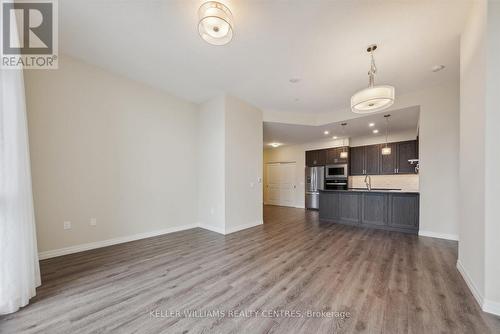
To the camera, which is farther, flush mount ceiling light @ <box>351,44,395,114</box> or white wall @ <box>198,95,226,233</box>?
white wall @ <box>198,95,226,233</box>

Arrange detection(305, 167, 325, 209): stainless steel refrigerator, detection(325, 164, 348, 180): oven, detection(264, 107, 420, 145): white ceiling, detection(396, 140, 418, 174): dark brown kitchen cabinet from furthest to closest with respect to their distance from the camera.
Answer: detection(305, 167, 325, 209): stainless steel refrigerator → detection(325, 164, 348, 180): oven → detection(396, 140, 418, 174): dark brown kitchen cabinet → detection(264, 107, 420, 145): white ceiling

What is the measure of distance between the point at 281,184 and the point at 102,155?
6966 millimetres

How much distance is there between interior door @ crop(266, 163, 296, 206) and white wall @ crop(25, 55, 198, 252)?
513 centimetres

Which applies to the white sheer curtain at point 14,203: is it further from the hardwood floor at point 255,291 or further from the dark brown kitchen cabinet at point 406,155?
the dark brown kitchen cabinet at point 406,155

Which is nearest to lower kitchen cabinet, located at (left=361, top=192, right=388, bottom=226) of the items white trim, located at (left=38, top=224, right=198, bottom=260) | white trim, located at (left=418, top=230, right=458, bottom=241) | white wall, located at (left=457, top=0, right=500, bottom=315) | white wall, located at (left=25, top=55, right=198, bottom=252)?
white trim, located at (left=418, top=230, right=458, bottom=241)

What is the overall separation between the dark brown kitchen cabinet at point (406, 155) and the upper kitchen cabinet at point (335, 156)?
Answer: 5.07 feet

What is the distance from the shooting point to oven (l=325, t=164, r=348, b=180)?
707cm

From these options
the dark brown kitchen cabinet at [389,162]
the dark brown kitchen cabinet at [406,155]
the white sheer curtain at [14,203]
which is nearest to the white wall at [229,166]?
the white sheer curtain at [14,203]

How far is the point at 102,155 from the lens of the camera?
3.35 meters

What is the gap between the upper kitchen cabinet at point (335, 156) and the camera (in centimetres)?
713

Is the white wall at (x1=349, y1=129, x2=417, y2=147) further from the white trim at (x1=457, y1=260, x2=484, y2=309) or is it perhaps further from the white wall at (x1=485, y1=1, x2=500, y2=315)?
the white wall at (x1=485, y1=1, x2=500, y2=315)

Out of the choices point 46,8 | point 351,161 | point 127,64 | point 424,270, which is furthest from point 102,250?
point 351,161

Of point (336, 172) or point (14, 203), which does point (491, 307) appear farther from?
point (336, 172)

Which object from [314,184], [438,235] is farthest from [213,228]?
[314,184]
